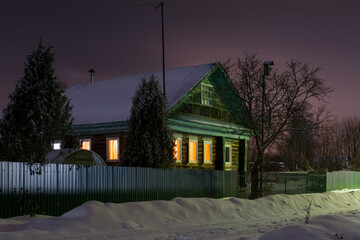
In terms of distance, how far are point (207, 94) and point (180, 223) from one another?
15.8 m

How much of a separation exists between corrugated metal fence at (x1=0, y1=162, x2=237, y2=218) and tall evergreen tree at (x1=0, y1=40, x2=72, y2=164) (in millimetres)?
702

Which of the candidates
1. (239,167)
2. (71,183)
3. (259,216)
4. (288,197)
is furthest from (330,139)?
(71,183)

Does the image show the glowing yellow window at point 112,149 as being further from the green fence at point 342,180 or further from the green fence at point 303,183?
the green fence at point 342,180

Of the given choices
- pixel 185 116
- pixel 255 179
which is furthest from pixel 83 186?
pixel 185 116

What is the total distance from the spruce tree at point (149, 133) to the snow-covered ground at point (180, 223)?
2407mm

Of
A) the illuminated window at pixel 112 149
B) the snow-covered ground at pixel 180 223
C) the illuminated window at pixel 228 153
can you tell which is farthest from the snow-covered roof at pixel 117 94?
the snow-covered ground at pixel 180 223

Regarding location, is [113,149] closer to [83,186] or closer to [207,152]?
[207,152]

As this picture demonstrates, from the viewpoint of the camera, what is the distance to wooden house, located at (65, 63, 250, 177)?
2644 centimetres

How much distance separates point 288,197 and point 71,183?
11416 millimetres

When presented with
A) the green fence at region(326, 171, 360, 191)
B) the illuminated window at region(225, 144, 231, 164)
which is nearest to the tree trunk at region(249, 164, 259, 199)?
the illuminated window at region(225, 144, 231, 164)

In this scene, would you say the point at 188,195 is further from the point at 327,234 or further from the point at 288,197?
the point at 327,234

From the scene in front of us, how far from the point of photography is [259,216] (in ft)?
59.3

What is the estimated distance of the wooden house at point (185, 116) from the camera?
26.4 meters

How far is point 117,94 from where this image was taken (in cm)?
2923
